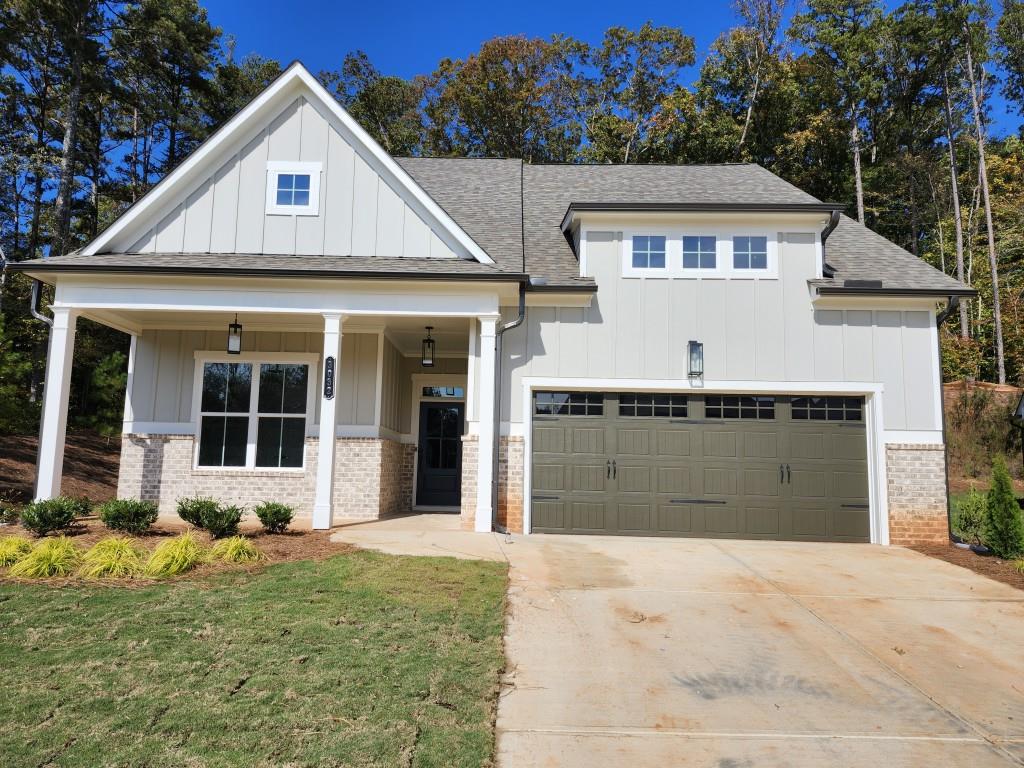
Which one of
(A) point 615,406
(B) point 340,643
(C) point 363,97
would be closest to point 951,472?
(A) point 615,406

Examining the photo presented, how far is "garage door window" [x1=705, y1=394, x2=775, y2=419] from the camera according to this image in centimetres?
1070

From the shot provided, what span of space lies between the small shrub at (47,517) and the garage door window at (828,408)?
10.1 meters

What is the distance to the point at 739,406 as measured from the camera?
1073cm

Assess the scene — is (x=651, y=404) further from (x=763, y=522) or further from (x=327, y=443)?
(x=327, y=443)

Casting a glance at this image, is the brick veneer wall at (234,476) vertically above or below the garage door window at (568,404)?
below

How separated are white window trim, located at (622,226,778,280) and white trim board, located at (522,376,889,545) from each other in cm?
171

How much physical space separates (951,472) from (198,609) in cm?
1931

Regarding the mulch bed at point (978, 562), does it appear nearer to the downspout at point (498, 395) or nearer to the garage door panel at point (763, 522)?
the garage door panel at point (763, 522)

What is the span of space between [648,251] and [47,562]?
8861 mm

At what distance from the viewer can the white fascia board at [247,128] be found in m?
10.1

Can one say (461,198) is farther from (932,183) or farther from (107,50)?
(932,183)

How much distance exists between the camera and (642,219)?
35.9 ft

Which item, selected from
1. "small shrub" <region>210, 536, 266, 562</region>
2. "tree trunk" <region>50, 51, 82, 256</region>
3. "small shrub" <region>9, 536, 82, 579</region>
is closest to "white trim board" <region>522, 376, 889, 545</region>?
"small shrub" <region>210, 536, 266, 562</region>

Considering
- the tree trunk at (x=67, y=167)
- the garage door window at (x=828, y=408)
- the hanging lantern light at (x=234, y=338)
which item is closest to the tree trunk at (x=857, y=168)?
the garage door window at (x=828, y=408)
